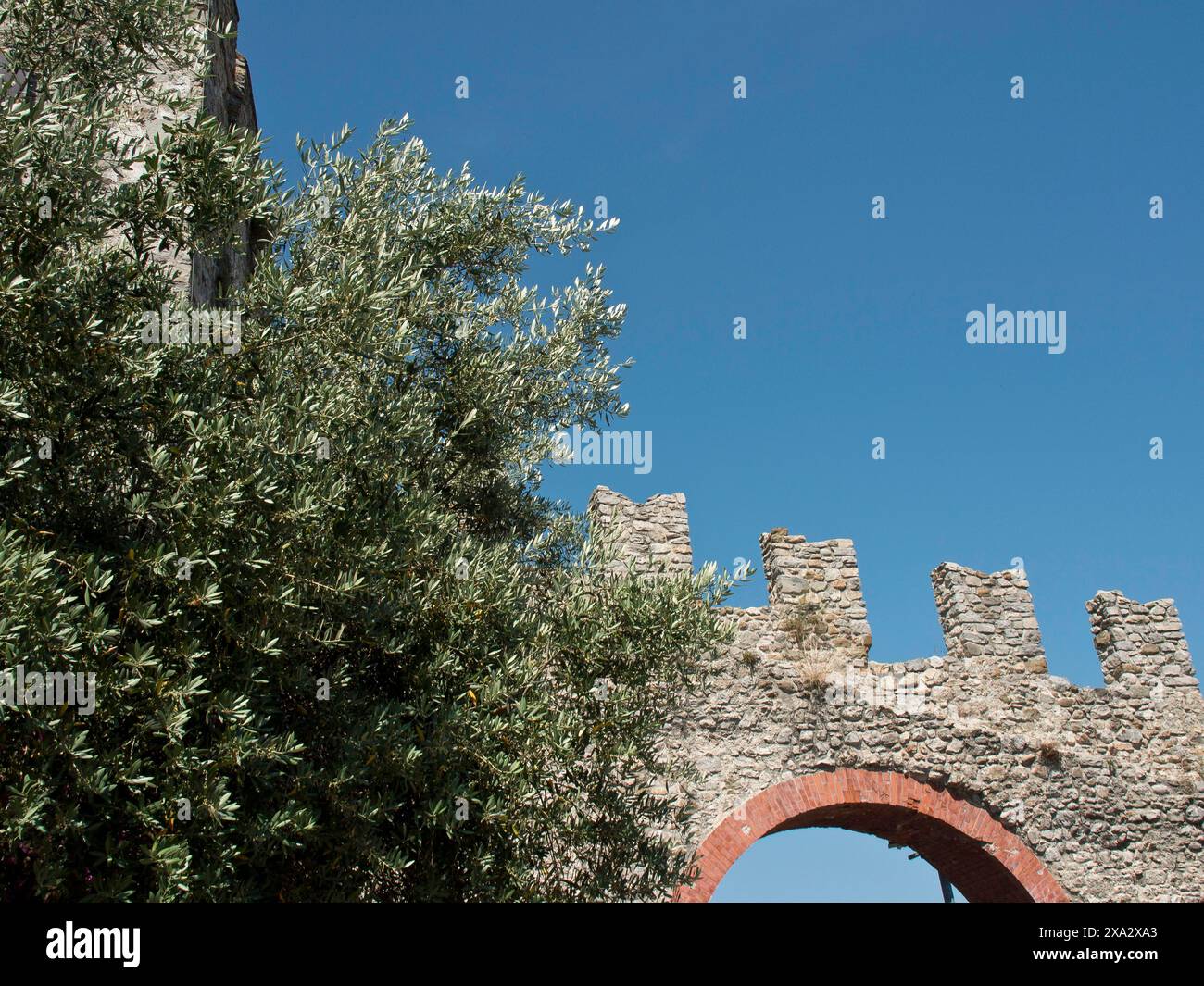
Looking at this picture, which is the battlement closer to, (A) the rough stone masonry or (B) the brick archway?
(A) the rough stone masonry

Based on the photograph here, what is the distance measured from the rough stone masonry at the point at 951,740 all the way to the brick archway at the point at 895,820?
22 millimetres

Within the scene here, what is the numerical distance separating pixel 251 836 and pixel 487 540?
3102 mm

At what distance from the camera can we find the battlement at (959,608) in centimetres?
1248


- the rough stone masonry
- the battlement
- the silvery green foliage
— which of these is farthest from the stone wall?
the battlement

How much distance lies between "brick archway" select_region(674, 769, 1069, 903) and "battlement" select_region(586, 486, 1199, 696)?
5.23 ft

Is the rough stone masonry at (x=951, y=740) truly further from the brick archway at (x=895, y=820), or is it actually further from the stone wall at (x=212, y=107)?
the stone wall at (x=212, y=107)

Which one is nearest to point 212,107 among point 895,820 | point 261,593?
point 261,593

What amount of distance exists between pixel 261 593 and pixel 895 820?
32.1ft

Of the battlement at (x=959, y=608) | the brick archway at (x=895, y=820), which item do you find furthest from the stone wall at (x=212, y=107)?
the brick archway at (x=895, y=820)

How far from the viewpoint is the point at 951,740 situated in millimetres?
11984

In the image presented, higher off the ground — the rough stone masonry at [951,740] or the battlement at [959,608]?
the battlement at [959,608]

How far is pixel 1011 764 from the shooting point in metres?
12.0
